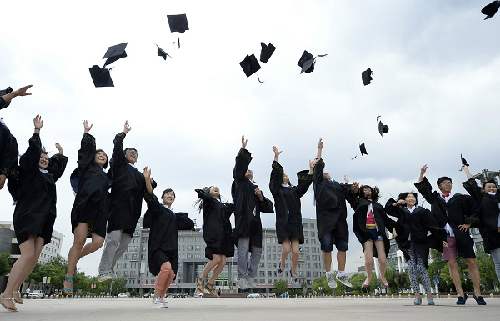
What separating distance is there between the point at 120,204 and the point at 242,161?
2560 mm

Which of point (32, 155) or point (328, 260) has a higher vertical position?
point (32, 155)

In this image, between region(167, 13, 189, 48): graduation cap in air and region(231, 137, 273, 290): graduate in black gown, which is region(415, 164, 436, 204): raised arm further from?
region(167, 13, 189, 48): graduation cap in air

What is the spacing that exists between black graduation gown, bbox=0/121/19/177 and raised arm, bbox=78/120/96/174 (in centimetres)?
150

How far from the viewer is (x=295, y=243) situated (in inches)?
339

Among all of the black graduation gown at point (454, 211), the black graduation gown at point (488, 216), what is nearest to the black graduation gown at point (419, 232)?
the black graduation gown at point (454, 211)

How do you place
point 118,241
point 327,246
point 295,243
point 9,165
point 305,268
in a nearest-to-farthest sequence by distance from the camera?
1. point 9,165
2. point 118,241
3. point 327,246
4. point 295,243
5. point 305,268

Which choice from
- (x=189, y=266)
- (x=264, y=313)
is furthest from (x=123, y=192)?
(x=189, y=266)

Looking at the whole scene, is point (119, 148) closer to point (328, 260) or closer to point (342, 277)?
point (328, 260)

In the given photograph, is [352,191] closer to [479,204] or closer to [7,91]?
[479,204]

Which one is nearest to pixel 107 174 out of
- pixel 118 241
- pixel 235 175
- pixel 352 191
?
pixel 118 241

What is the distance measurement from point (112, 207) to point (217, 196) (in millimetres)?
2751

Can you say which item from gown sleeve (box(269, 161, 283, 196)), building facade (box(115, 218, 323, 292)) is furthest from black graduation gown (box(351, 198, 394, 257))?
building facade (box(115, 218, 323, 292))

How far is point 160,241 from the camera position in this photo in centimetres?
654

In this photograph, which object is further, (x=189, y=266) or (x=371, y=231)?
(x=189, y=266)
